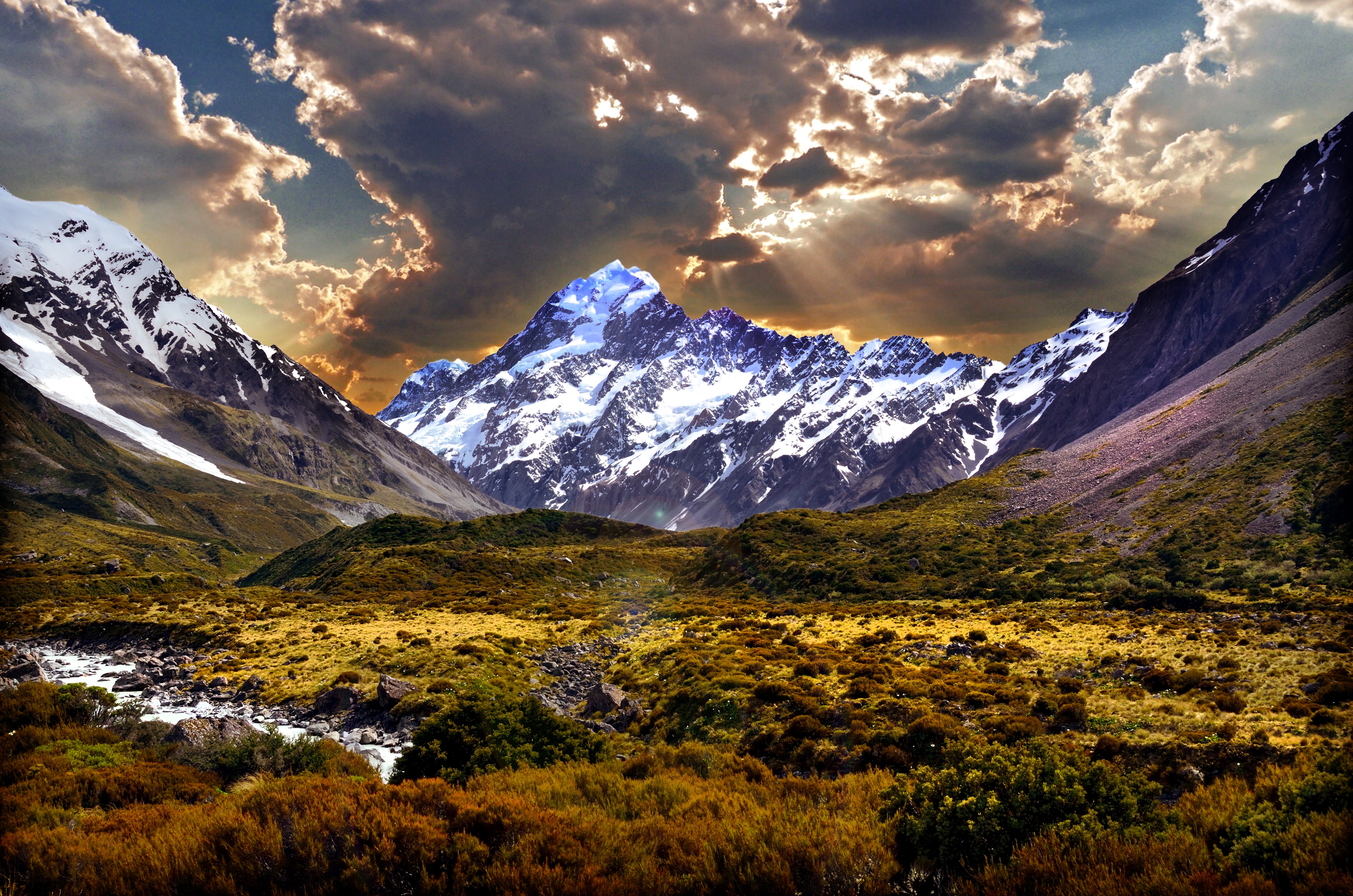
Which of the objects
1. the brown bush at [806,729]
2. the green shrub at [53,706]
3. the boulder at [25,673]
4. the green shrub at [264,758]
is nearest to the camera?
the green shrub at [264,758]

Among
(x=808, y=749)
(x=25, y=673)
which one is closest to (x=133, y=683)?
(x=25, y=673)

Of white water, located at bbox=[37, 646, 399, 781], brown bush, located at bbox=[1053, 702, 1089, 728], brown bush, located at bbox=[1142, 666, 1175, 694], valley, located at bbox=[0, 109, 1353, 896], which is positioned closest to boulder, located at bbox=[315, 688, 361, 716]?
valley, located at bbox=[0, 109, 1353, 896]

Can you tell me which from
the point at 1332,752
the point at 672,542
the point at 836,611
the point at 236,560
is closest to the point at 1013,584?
the point at 836,611

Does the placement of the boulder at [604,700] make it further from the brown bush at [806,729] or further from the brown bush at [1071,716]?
the brown bush at [1071,716]

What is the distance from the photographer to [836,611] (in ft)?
165

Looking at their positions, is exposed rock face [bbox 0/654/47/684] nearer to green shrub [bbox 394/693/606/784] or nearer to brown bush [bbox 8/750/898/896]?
green shrub [bbox 394/693/606/784]

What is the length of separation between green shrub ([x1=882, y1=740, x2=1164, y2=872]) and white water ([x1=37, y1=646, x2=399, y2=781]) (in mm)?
15780

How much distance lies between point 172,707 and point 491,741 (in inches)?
923

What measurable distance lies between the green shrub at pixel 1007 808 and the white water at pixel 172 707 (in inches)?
621

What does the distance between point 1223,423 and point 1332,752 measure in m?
83.9

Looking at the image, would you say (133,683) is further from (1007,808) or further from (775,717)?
(1007,808)

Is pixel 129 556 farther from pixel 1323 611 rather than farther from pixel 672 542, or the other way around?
pixel 1323 611

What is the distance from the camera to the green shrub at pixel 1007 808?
10.7 m

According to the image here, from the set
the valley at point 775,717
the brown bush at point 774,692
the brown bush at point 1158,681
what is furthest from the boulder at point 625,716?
the brown bush at point 1158,681
